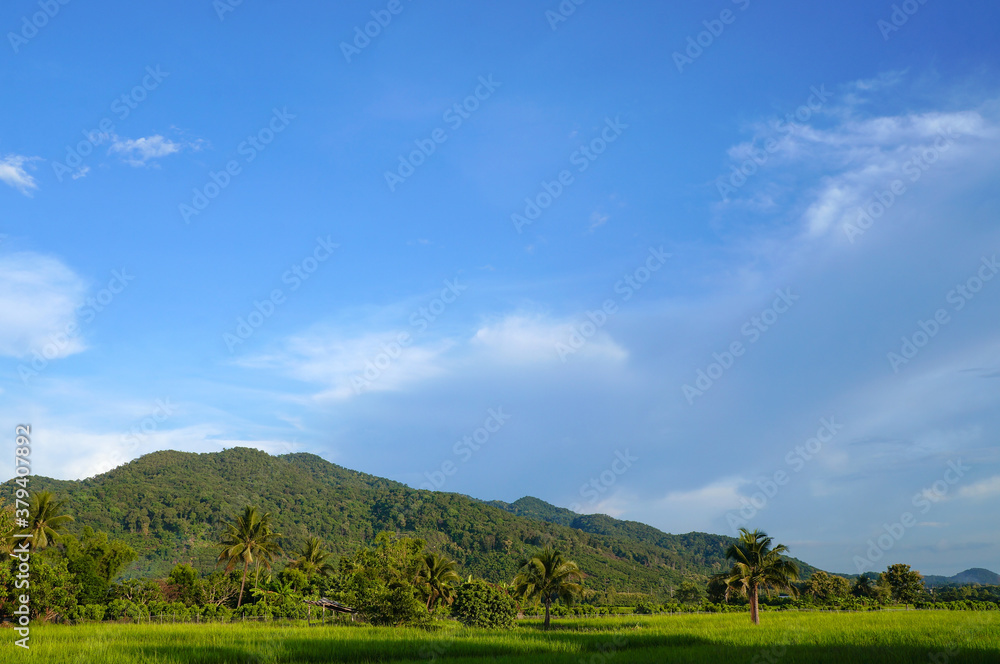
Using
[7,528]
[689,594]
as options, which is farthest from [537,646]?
[689,594]

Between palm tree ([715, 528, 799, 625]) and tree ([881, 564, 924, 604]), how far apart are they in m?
55.3

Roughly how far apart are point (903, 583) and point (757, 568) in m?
58.0

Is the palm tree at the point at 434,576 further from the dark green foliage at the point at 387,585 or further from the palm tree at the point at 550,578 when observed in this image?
the palm tree at the point at 550,578

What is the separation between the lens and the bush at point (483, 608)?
5034 cm

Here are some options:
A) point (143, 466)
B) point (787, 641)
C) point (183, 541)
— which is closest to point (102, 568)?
point (787, 641)

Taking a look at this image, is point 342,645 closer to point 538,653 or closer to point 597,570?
point 538,653

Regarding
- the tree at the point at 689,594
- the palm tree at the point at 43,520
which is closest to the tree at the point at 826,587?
the tree at the point at 689,594

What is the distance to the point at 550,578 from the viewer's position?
57625 mm

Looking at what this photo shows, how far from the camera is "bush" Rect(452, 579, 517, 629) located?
50344 mm

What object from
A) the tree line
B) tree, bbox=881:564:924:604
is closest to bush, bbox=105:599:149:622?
the tree line

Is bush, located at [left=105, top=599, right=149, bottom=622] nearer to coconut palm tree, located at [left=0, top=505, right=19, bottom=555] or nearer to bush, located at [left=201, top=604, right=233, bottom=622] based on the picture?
bush, located at [left=201, top=604, right=233, bottom=622]

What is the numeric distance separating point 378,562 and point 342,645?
3007cm

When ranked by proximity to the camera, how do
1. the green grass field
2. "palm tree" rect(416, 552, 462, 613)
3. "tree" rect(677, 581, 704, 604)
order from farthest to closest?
"tree" rect(677, 581, 704, 604)
"palm tree" rect(416, 552, 462, 613)
the green grass field

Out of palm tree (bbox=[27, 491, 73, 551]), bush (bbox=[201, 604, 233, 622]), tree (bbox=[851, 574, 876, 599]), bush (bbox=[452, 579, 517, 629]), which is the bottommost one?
tree (bbox=[851, 574, 876, 599])
